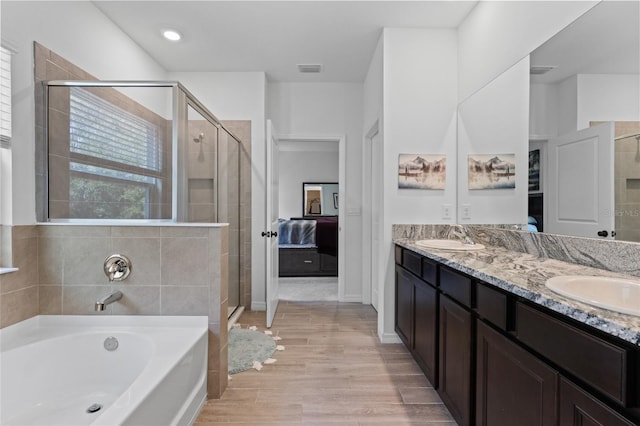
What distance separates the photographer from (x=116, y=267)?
1.79m

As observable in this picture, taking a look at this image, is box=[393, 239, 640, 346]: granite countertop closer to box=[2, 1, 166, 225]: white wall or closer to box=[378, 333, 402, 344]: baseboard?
box=[378, 333, 402, 344]: baseboard

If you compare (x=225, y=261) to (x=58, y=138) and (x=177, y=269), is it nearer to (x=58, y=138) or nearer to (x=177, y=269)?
(x=177, y=269)

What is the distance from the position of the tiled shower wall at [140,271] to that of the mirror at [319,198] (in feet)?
15.7

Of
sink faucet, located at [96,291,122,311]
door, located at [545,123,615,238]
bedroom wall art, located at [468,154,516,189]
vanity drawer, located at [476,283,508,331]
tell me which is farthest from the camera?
bedroom wall art, located at [468,154,516,189]

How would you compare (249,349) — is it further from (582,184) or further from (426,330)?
(582,184)

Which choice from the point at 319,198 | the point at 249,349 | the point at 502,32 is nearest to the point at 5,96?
the point at 249,349

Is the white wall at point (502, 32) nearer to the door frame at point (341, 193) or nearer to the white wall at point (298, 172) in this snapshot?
the door frame at point (341, 193)

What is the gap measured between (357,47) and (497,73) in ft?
4.42

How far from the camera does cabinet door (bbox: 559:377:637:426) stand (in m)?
0.73

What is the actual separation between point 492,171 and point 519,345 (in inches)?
60.6

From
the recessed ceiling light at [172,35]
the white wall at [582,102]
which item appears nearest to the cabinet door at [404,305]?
the white wall at [582,102]

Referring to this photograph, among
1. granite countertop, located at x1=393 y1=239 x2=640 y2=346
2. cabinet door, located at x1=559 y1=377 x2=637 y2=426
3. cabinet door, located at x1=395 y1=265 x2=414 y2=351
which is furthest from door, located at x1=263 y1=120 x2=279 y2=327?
cabinet door, located at x1=559 y1=377 x2=637 y2=426

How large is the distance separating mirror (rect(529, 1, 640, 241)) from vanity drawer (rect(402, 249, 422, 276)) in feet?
2.40

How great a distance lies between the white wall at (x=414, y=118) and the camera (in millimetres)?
2615
